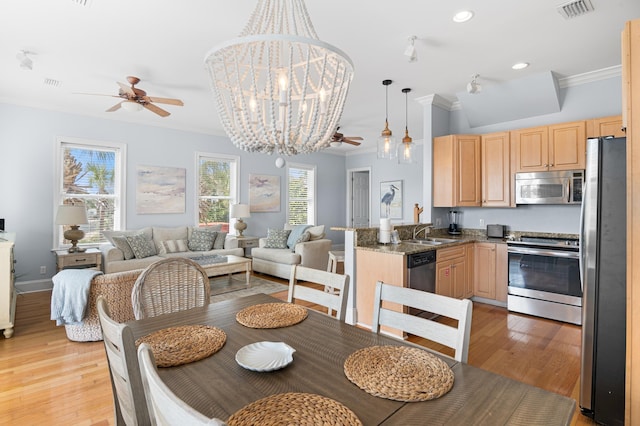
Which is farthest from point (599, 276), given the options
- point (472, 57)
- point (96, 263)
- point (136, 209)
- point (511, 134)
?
point (136, 209)

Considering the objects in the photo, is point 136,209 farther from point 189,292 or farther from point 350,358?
point 350,358

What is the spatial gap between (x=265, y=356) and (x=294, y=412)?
0.37 meters

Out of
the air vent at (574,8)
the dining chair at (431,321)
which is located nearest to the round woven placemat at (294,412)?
the dining chair at (431,321)

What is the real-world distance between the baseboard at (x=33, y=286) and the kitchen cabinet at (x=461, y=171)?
5.95 m

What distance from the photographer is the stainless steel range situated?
11.3 feet

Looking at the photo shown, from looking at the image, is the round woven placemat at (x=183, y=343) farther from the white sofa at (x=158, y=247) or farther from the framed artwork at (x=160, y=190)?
the framed artwork at (x=160, y=190)

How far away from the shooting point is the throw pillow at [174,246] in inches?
216

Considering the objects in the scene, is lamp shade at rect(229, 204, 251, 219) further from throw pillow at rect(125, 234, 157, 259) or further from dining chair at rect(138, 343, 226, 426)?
dining chair at rect(138, 343, 226, 426)

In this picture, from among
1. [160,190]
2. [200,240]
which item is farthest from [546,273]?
[160,190]

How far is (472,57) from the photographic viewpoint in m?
3.32

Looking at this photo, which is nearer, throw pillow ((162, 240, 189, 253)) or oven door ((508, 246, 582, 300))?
→ oven door ((508, 246, 582, 300))

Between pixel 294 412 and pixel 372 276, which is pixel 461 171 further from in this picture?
pixel 294 412

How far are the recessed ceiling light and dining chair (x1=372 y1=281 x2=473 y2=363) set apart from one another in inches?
90.5

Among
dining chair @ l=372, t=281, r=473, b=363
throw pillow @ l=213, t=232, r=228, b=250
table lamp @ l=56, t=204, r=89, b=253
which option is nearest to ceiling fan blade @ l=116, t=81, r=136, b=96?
table lamp @ l=56, t=204, r=89, b=253
